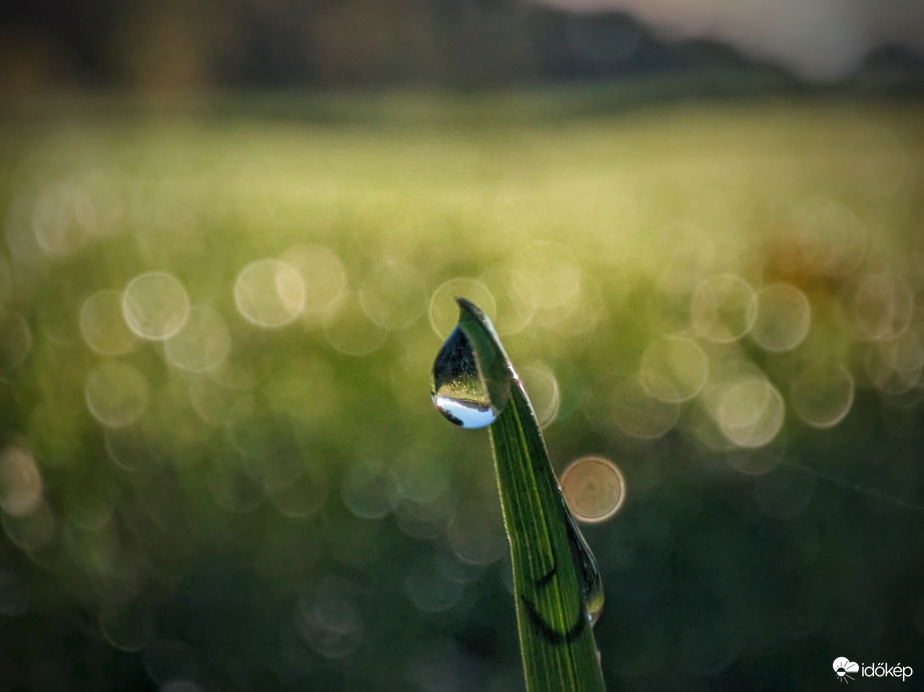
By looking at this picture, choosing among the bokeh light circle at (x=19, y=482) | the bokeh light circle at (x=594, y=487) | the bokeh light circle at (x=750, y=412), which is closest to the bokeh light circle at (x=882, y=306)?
the bokeh light circle at (x=750, y=412)

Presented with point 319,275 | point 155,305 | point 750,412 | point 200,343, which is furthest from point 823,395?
point 155,305

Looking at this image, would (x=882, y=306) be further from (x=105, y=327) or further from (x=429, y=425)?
(x=105, y=327)

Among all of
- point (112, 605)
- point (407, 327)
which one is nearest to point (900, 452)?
point (407, 327)

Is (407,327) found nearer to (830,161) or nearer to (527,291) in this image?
(527,291)

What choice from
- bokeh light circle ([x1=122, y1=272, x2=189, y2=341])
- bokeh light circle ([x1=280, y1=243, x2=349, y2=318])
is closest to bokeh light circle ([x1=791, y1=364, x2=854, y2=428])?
bokeh light circle ([x1=280, y1=243, x2=349, y2=318])

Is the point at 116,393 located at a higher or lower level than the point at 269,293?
lower

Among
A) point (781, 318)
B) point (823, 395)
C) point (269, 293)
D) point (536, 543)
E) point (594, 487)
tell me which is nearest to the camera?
point (536, 543)
